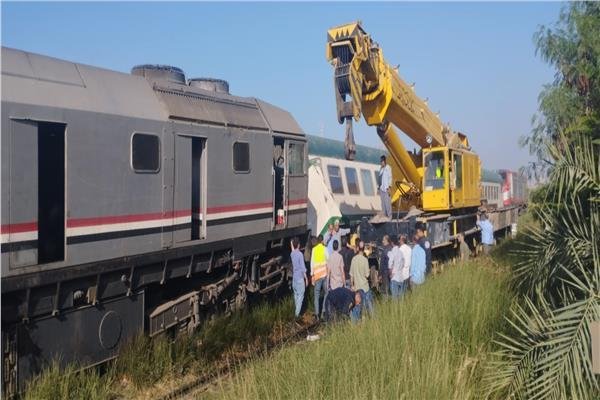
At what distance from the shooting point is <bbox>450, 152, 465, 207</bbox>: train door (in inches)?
627

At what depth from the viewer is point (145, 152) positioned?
8391 mm

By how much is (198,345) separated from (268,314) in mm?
2215

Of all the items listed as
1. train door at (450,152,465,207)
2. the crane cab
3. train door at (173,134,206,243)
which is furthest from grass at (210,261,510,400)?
train door at (450,152,465,207)

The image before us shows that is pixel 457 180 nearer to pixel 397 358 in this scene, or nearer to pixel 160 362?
pixel 160 362

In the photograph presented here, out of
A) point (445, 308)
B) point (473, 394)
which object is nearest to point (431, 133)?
point (445, 308)

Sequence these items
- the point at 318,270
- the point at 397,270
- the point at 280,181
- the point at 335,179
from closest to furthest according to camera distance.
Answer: the point at 397,270
the point at 318,270
the point at 280,181
the point at 335,179

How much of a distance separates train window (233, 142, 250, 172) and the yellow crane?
221 centimetres

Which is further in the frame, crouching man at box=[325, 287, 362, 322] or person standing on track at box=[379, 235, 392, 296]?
person standing on track at box=[379, 235, 392, 296]

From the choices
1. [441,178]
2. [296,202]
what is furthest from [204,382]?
[441,178]

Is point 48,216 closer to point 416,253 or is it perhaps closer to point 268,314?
point 268,314

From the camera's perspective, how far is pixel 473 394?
5.61m

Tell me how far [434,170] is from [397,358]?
34.7 feet

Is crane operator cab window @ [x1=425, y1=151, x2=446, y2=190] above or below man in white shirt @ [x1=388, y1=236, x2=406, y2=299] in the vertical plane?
above

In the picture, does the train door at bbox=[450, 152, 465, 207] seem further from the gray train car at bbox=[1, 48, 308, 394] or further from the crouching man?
the crouching man
